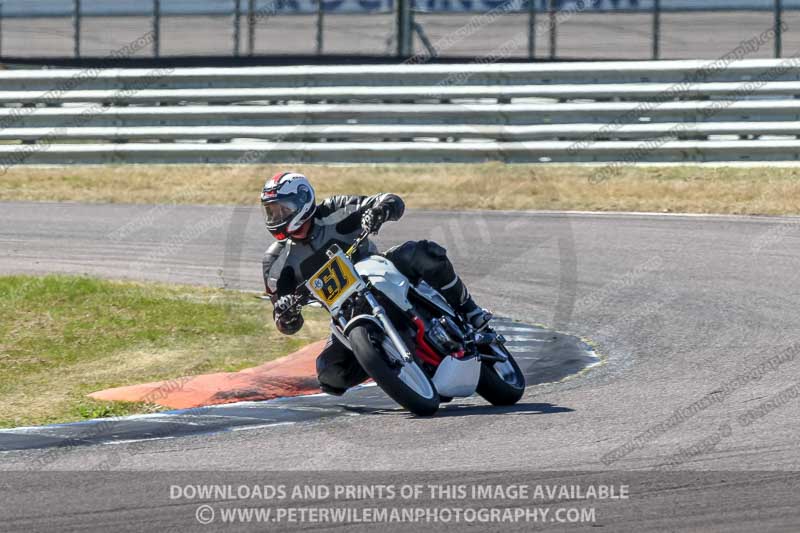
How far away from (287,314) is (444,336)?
3.17 feet

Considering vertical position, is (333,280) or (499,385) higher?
(333,280)

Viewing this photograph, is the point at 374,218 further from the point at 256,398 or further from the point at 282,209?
the point at 256,398

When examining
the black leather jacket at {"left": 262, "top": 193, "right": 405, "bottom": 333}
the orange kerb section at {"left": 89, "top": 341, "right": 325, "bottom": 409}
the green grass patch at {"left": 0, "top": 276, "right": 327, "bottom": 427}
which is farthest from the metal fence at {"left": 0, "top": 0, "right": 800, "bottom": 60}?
the black leather jacket at {"left": 262, "top": 193, "right": 405, "bottom": 333}

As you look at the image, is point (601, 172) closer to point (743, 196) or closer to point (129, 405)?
point (743, 196)

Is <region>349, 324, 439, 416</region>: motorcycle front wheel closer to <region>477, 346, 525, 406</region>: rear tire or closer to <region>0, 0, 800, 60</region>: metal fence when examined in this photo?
<region>477, 346, 525, 406</region>: rear tire

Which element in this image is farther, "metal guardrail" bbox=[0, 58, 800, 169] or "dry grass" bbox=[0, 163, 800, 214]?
"metal guardrail" bbox=[0, 58, 800, 169]

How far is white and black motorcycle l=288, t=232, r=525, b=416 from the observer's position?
24.2 feet

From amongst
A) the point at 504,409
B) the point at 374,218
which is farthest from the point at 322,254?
the point at 504,409

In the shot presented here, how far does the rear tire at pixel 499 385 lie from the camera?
788 centimetres

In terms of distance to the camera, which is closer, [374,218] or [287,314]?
[374,218]

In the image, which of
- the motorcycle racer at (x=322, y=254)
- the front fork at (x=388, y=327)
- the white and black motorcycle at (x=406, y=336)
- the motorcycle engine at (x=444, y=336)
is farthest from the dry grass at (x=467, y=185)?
the front fork at (x=388, y=327)

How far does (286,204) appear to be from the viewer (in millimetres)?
7785

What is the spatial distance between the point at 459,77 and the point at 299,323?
33.0ft

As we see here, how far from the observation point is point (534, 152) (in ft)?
56.0
